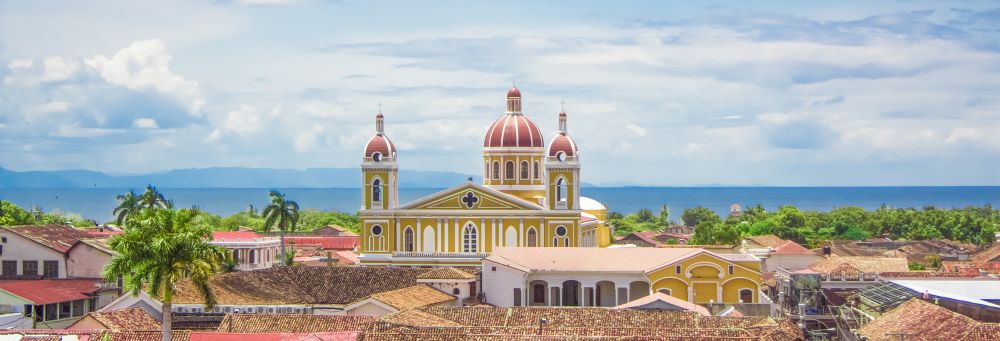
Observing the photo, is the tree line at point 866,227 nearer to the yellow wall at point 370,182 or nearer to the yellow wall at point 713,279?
the yellow wall at point 370,182

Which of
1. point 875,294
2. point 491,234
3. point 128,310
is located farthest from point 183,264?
point 491,234

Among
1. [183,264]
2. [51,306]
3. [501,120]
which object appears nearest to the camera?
[183,264]

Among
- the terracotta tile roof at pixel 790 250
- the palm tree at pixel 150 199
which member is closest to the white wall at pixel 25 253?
the palm tree at pixel 150 199

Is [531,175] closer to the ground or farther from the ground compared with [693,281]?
farther from the ground

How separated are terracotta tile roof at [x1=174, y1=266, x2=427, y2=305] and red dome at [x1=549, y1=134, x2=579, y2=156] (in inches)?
566

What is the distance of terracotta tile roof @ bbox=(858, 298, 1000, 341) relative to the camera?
3547 centimetres

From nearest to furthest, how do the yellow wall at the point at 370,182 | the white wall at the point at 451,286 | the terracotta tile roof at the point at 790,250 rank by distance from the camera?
the white wall at the point at 451,286 < the yellow wall at the point at 370,182 < the terracotta tile roof at the point at 790,250

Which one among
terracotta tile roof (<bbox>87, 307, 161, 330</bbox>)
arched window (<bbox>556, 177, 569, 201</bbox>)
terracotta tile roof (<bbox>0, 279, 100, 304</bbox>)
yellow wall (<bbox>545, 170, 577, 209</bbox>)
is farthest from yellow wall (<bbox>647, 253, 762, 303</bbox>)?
terracotta tile roof (<bbox>87, 307, 161, 330</bbox>)

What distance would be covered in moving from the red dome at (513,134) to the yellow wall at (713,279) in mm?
17935

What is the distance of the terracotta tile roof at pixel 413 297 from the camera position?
2061 inches

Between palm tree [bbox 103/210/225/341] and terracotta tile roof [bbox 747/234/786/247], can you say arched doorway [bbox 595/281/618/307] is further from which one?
palm tree [bbox 103/210/225/341]

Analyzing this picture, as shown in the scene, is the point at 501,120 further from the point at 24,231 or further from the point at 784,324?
the point at 784,324

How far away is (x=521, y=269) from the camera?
2530 inches

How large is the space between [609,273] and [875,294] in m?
19.8
